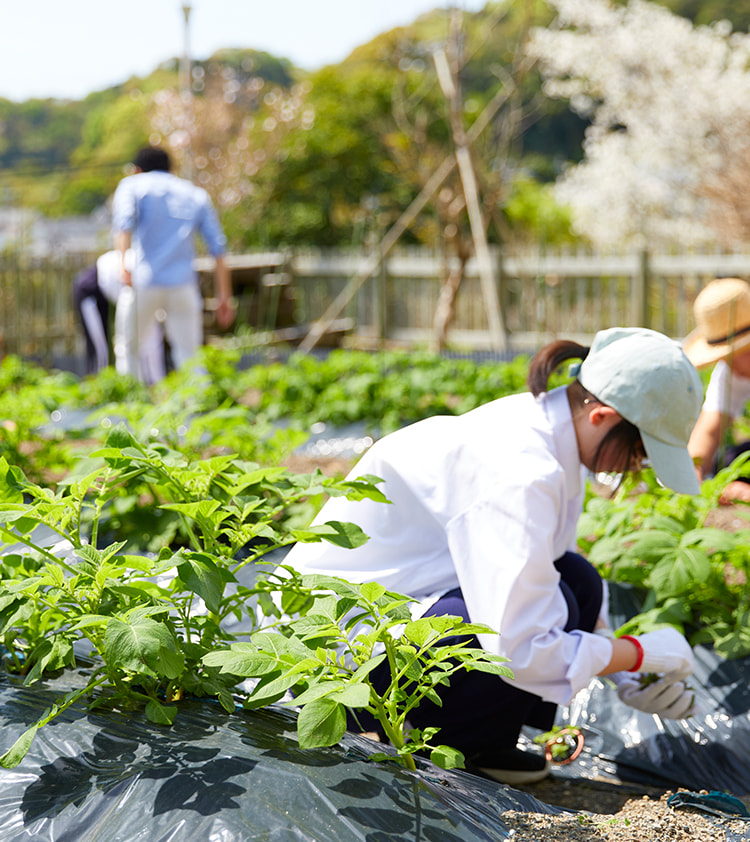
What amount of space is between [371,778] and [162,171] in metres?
4.40

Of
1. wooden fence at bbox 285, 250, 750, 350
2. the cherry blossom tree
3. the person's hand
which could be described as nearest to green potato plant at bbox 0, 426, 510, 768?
the person's hand

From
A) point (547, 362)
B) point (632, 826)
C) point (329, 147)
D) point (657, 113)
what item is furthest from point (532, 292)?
point (329, 147)

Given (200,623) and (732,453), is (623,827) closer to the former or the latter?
(200,623)

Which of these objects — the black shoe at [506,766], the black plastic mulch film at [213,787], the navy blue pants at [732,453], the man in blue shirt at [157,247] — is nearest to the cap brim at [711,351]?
the navy blue pants at [732,453]

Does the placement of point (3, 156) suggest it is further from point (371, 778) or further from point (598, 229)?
point (371, 778)

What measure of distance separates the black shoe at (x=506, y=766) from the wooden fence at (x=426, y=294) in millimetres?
4657

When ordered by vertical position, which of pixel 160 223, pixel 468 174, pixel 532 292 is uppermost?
pixel 468 174

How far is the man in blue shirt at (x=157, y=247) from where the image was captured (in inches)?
194

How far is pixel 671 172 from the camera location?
15.4 metres

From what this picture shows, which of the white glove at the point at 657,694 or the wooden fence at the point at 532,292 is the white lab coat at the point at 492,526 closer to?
the white glove at the point at 657,694

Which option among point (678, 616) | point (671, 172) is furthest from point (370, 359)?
point (671, 172)

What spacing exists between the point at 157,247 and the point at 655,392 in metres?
3.86

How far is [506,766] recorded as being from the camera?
6.29ft

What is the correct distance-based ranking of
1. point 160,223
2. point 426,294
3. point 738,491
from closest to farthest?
point 738,491
point 160,223
point 426,294
